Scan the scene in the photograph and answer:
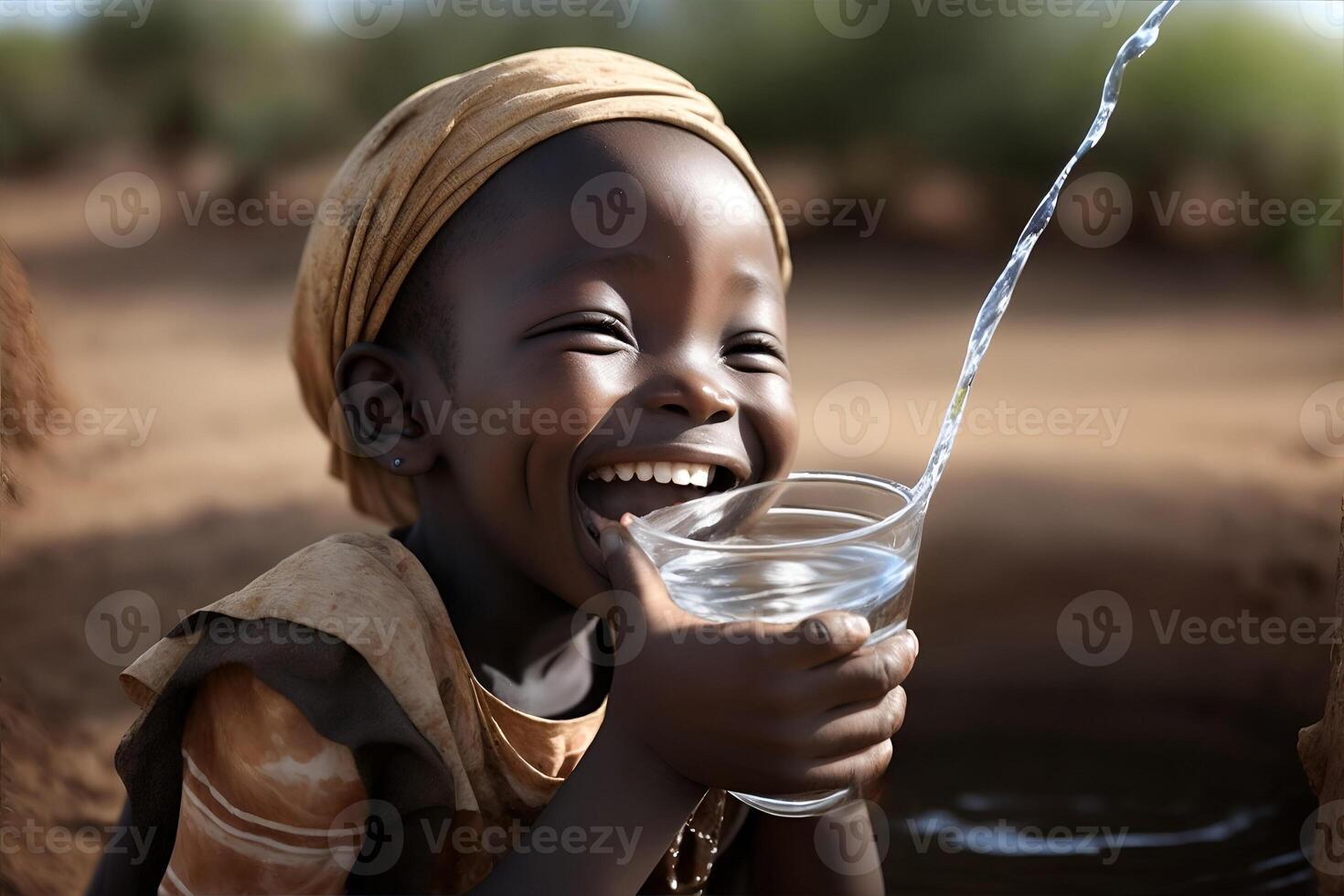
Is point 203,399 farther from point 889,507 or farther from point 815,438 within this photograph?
point 889,507

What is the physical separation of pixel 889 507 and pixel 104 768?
2138 mm

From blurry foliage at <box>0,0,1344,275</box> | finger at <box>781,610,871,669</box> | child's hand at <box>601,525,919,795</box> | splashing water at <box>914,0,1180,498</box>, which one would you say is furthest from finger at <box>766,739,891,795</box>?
blurry foliage at <box>0,0,1344,275</box>

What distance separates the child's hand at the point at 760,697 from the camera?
128cm

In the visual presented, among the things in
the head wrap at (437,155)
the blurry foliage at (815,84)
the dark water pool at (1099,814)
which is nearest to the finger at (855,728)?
the head wrap at (437,155)

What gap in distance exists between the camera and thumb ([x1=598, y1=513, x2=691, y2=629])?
1351mm

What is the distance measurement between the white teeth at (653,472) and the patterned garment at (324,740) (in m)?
0.28

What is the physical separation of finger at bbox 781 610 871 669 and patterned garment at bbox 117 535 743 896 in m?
0.32

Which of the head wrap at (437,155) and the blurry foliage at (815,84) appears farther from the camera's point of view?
the blurry foliage at (815,84)

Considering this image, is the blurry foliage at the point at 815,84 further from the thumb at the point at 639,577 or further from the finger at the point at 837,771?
the finger at the point at 837,771

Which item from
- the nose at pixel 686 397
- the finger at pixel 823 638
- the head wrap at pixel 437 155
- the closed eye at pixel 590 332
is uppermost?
the head wrap at pixel 437 155

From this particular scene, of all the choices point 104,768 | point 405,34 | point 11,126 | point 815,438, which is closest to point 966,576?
point 815,438

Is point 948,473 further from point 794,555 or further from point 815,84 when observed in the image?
point 794,555

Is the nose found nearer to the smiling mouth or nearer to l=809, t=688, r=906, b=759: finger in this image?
the smiling mouth

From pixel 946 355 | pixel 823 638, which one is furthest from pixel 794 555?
pixel 946 355
